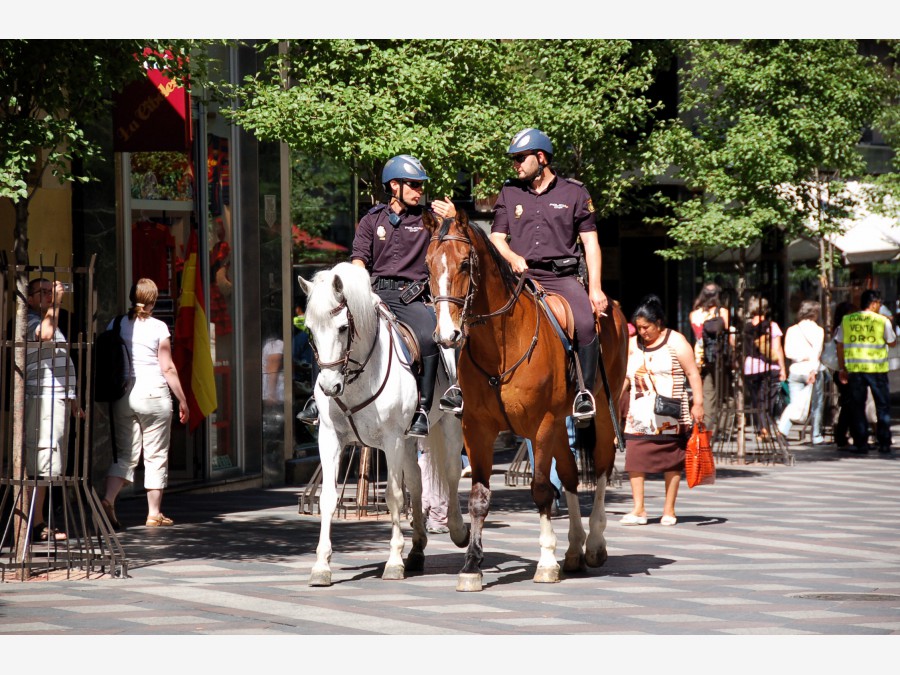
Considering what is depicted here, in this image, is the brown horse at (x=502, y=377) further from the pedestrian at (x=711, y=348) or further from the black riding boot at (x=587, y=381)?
the pedestrian at (x=711, y=348)

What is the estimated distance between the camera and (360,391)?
9.73 metres

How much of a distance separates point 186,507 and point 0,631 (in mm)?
6554

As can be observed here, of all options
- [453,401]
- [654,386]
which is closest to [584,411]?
[453,401]

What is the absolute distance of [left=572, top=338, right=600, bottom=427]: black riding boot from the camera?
9.45 metres

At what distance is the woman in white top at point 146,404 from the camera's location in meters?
12.8

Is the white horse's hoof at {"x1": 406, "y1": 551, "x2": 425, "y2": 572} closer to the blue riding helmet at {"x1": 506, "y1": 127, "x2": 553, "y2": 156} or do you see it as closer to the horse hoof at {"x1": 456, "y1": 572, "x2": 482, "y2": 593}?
the horse hoof at {"x1": 456, "y1": 572, "x2": 482, "y2": 593}

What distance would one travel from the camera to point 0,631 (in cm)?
772

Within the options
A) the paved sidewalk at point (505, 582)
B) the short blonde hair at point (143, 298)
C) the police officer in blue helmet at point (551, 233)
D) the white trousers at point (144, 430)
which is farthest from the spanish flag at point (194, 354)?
the police officer in blue helmet at point (551, 233)

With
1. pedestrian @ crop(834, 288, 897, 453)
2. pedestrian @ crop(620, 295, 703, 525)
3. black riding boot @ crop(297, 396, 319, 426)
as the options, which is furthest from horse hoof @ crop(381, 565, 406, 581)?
pedestrian @ crop(834, 288, 897, 453)

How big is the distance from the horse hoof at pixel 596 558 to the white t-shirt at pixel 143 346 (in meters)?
4.46

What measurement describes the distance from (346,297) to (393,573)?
1799 mm

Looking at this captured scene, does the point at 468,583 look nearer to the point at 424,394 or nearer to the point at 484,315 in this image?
the point at 424,394

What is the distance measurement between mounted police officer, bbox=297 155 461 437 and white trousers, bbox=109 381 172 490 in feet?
10.1

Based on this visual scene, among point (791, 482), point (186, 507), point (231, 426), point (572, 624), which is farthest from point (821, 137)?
point (572, 624)
